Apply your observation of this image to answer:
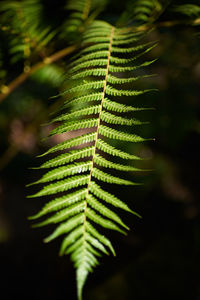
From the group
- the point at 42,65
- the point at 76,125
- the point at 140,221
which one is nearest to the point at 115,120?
the point at 76,125

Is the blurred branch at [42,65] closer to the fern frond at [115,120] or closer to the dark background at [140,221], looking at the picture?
the dark background at [140,221]

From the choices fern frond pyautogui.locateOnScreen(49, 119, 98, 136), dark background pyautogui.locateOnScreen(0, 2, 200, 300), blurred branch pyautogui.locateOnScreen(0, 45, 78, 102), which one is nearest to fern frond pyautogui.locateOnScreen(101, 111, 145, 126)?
fern frond pyautogui.locateOnScreen(49, 119, 98, 136)

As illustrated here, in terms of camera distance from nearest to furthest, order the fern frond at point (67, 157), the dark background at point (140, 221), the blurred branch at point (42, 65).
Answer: the fern frond at point (67, 157) < the blurred branch at point (42, 65) < the dark background at point (140, 221)

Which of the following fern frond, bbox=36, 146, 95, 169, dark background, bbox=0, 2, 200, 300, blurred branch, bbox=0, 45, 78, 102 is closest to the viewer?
fern frond, bbox=36, 146, 95, 169

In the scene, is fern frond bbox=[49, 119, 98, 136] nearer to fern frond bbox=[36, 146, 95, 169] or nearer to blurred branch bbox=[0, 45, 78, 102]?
fern frond bbox=[36, 146, 95, 169]

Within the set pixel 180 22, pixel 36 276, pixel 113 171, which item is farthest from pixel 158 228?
pixel 180 22

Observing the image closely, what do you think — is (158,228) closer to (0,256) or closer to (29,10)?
(0,256)

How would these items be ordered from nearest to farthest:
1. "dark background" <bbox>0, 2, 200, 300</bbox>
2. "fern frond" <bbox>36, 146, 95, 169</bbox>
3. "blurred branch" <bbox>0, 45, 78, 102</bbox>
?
1. "fern frond" <bbox>36, 146, 95, 169</bbox>
2. "blurred branch" <bbox>0, 45, 78, 102</bbox>
3. "dark background" <bbox>0, 2, 200, 300</bbox>

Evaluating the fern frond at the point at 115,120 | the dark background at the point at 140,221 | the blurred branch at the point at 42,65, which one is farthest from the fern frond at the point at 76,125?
the dark background at the point at 140,221

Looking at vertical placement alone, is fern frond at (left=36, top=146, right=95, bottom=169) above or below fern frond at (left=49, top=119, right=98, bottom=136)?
below

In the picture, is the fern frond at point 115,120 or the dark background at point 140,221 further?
the dark background at point 140,221
